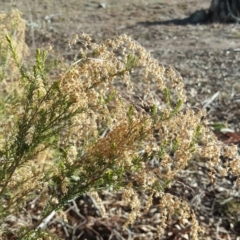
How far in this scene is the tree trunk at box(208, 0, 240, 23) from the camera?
33.5 feet

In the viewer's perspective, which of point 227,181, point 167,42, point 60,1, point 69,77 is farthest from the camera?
point 60,1

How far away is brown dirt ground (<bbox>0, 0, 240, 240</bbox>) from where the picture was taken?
3.61 metres

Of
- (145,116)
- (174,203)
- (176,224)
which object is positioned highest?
(145,116)

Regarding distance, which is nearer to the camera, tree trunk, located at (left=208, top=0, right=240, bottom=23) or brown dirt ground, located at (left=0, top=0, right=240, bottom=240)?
brown dirt ground, located at (left=0, top=0, right=240, bottom=240)

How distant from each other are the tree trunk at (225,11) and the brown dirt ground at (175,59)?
409 millimetres

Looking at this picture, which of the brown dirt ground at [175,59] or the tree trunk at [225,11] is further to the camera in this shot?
the tree trunk at [225,11]

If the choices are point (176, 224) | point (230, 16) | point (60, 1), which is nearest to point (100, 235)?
point (176, 224)

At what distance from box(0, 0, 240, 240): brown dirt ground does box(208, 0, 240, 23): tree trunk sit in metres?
0.41

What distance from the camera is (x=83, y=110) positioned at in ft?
6.25

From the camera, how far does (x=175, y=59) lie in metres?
7.16

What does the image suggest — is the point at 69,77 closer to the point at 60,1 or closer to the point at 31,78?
the point at 31,78

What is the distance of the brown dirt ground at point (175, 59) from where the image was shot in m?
3.61

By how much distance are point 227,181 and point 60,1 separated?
31.1ft

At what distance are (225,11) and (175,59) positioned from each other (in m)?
3.69
